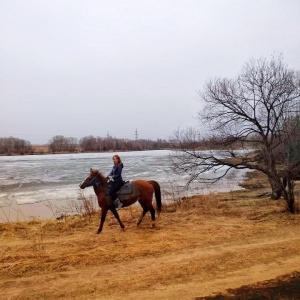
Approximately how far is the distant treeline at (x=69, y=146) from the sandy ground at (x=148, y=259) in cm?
9733

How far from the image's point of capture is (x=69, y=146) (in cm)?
11988

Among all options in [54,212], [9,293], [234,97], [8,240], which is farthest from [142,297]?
[234,97]

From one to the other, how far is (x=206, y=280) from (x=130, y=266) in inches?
61.3

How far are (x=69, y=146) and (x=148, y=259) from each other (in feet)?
386

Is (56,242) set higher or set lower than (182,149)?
lower

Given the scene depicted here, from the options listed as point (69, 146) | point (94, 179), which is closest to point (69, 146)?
point (69, 146)

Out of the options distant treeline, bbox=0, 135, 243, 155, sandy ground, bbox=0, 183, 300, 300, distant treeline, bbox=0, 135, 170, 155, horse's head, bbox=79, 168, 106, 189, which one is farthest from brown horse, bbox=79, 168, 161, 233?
distant treeline, bbox=0, 135, 170, 155

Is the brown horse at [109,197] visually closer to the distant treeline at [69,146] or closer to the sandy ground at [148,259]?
the sandy ground at [148,259]

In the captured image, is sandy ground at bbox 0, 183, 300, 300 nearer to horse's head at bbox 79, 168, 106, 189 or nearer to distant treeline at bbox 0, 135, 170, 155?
horse's head at bbox 79, 168, 106, 189

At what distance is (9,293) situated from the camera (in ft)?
16.6

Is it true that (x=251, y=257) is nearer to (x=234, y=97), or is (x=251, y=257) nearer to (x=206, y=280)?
(x=206, y=280)

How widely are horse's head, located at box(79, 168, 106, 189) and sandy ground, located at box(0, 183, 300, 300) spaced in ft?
4.76

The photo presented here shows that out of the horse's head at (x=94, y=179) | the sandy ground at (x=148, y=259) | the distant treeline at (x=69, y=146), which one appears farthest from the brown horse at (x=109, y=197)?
the distant treeline at (x=69, y=146)

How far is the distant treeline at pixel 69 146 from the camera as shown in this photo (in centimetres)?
11000
